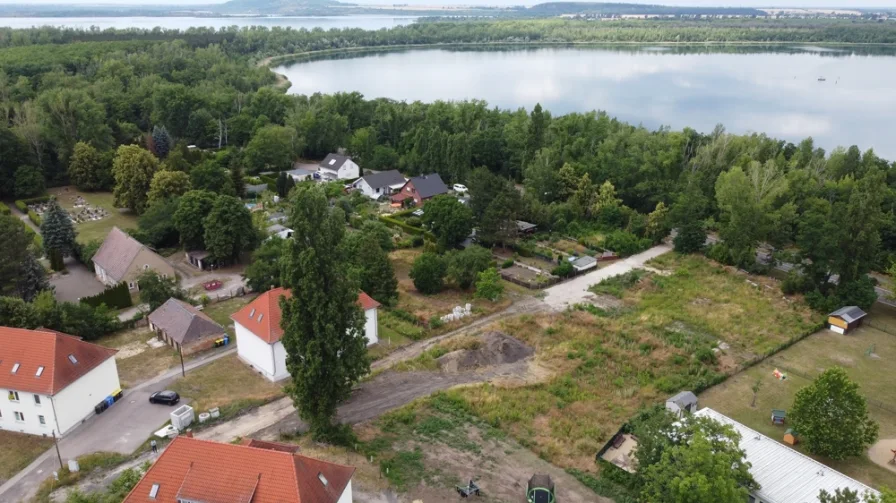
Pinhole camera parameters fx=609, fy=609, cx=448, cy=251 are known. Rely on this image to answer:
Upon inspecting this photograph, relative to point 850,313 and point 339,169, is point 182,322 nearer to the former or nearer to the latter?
point 339,169

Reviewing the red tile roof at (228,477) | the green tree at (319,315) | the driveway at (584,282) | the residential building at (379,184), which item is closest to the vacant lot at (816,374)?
Result: the driveway at (584,282)

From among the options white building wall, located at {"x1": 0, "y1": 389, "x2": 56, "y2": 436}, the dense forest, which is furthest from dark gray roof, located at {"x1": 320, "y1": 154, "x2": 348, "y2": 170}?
white building wall, located at {"x1": 0, "y1": 389, "x2": 56, "y2": 436}

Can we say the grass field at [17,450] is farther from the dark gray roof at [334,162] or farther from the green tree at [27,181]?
the dark gray roof at [334,162]

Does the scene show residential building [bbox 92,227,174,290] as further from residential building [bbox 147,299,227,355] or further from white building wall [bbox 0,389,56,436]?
white building wall [bbox 0,389,56,436]

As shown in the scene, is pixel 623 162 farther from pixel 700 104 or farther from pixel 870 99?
pixel 870 99

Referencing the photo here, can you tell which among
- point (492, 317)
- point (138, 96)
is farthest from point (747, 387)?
point (138, 96)

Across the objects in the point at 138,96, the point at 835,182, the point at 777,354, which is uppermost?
the point at 138,96

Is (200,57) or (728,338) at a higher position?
(200,57)
